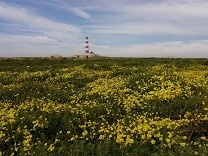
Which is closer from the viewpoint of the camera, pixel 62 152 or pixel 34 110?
pixel 62 152

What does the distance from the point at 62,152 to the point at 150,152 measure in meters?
1.98

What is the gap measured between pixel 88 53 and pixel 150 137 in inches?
2626

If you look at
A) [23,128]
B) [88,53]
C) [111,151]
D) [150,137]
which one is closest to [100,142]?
[111,151]

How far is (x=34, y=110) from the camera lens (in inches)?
501

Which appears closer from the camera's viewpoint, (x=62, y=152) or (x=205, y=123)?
(x=62, y=152)

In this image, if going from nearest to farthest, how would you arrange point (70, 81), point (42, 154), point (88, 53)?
point (42, 154), point (70, 81), point (88, 53)

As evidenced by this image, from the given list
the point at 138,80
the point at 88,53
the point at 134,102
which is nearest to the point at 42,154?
the point at 134,102

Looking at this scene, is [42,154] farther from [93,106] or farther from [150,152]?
[93,106]

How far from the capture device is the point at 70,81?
2034cm

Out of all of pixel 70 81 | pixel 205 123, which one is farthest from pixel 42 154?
pixel 70 81

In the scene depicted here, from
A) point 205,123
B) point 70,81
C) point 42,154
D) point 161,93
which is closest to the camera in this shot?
point 42,154

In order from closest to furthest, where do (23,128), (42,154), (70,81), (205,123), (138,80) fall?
(42,154), (205,123), (23,128), (138,80), (70,81)

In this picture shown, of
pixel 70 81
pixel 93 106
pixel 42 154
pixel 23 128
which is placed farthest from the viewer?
pixel 70 81

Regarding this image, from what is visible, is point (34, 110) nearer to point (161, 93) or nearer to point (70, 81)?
point (161, 93)
